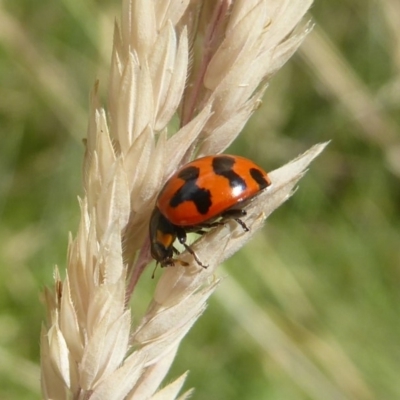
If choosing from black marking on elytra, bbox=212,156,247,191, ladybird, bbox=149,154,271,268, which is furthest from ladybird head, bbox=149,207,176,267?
black marking on elytra, bbox=212,156,247,191

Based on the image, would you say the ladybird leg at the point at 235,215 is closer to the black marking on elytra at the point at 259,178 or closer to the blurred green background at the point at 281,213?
the black marking on elytra at the point at 259,178

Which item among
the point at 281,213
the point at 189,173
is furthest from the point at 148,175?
the point at 281,213

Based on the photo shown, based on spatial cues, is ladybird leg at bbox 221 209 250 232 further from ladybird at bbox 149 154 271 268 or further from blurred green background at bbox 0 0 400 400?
blurred green background at bbox 0 0 400 400

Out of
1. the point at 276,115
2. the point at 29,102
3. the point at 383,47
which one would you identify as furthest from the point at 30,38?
the point at 383,47

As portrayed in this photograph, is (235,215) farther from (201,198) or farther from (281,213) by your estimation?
(281,213)

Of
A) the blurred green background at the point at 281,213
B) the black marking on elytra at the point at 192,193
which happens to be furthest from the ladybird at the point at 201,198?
the blurred green background at the point at 281,213

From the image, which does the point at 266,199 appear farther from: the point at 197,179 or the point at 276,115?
the point at 276,115
